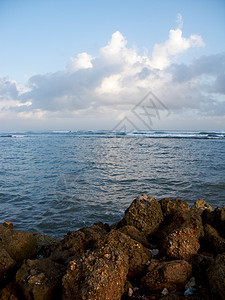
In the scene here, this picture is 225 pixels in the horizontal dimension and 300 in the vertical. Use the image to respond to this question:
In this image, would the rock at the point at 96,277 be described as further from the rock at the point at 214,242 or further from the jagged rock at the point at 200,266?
the rock at the point at 214,242

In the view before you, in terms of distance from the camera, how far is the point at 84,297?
224 centimetres

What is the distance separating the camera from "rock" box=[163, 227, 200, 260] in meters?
3.03

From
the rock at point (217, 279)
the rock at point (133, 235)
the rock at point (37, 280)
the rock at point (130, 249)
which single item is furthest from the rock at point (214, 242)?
the rock at point (37, 280)

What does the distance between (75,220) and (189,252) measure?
3.74 meters

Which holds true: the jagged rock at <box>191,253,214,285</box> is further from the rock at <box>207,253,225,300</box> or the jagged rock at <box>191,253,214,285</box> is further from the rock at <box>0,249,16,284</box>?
the rock at <box>0,249,16,284</box>

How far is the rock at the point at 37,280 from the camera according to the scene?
8.14 feet

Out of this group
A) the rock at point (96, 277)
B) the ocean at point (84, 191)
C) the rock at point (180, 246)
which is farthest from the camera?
the ocean at point (84, 191)

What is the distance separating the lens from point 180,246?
306cm

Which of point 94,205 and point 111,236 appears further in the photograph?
point 94,205

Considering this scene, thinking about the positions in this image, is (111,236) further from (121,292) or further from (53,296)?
(53,296)

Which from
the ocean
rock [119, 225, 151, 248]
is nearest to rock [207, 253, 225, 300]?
rock [119, 225, 151, 248]

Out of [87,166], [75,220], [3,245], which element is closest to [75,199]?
[75,220]

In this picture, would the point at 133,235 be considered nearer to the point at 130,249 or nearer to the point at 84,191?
the point at 130,249

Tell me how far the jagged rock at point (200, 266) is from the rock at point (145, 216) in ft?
4.43
